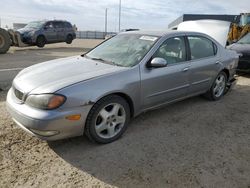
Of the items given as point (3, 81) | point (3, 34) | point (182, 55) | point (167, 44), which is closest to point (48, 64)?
point (167, 44)

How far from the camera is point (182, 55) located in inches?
185

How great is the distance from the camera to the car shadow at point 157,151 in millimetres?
3055

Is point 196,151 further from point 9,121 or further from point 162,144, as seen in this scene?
point 9,121

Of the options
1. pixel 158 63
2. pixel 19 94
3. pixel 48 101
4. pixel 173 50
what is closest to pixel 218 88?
pixel 173 50

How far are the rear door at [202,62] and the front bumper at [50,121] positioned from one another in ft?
7.84

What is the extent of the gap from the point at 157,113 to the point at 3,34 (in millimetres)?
11071

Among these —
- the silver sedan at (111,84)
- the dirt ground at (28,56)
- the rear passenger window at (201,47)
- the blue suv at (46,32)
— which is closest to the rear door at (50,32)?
the blue suv at (46,32)

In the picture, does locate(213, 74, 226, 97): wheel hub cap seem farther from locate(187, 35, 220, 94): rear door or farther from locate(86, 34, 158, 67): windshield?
locate(86, 34, 158, 67): windshield

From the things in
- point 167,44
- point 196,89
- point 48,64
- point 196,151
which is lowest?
point 196,151

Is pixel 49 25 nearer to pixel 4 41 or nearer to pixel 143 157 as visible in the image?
pixel 4 41

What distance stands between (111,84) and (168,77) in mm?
1186

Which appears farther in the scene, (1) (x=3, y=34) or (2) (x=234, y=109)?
(1) (x=3, y=34)

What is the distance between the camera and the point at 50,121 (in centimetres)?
310

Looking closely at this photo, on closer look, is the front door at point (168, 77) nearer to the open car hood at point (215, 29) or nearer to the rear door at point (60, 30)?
the open car hood at point (215, 29)
